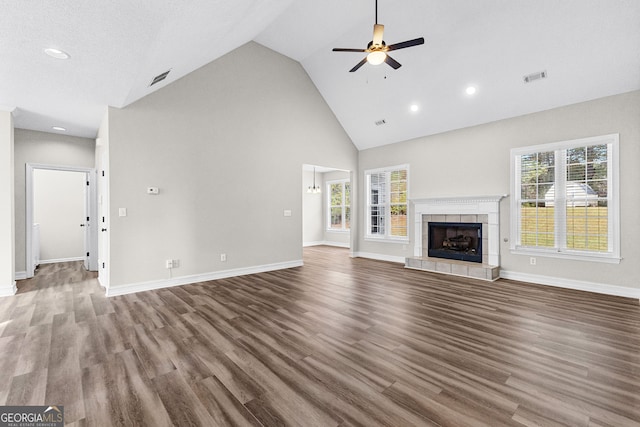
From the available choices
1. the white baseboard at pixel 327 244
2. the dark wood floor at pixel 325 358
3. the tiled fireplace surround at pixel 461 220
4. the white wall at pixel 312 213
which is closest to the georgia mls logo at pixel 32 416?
the dark wood floor at pixel 325 358

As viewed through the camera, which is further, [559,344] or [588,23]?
[588,23]

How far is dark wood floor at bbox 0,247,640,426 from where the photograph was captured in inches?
69.2

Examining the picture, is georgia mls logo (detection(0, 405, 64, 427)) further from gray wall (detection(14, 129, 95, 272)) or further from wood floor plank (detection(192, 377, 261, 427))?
gray wall (detection(14, 129, 95, 272))

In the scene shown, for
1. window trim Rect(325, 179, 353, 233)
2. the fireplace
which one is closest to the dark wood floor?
the fireplace

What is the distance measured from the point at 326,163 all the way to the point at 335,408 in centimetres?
577

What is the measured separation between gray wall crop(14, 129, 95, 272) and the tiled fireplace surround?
23.9 feet

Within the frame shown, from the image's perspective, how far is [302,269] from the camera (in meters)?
6.07

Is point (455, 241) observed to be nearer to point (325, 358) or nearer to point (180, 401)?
point (325, 358)

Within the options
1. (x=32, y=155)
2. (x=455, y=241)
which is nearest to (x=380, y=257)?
(x=455, y=241)

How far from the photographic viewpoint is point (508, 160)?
206 inches

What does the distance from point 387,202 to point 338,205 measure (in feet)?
11.0

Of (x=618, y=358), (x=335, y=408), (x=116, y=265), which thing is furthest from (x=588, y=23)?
(x=116, y=265)

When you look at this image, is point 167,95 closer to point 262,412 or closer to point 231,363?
point 231,363

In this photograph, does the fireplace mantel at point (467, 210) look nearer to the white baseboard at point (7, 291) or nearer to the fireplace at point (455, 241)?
the fireplace at point (455, 241)
